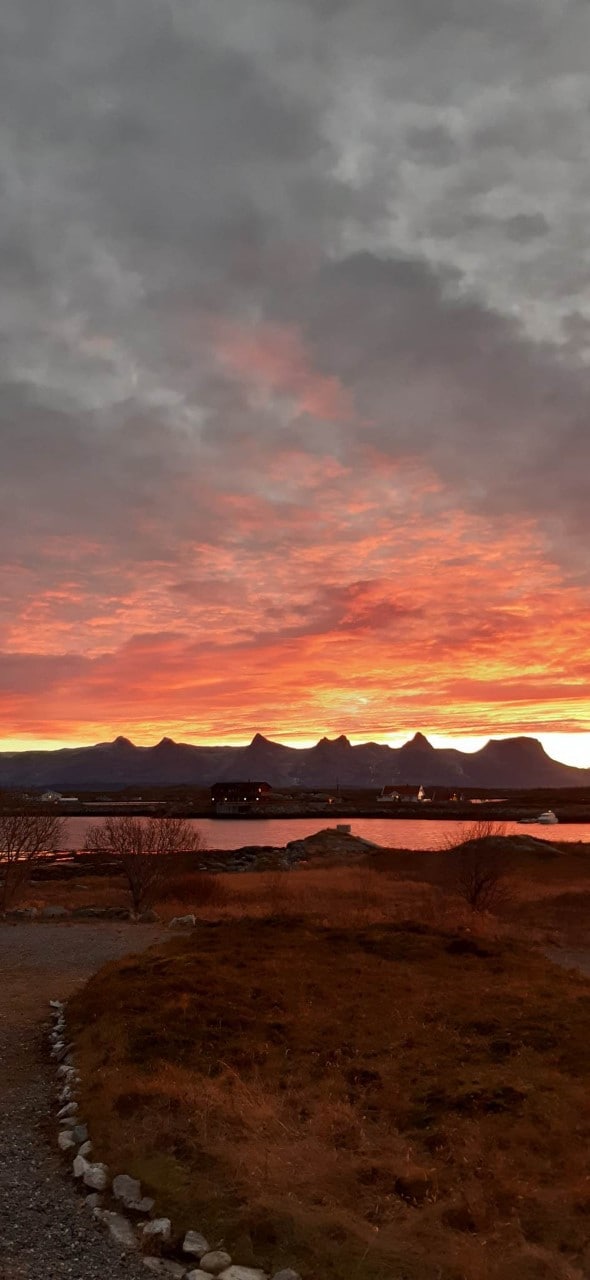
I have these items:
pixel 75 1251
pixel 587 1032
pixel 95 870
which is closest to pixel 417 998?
pixel 587 1032

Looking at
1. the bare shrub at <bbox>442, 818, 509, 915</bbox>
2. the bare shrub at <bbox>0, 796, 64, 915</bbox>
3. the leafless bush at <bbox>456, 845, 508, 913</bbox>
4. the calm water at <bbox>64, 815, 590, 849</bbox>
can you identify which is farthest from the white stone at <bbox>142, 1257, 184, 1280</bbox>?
the calm water at <bbox>64, 815, 590, 849</bbox>

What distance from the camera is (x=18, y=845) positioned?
44094 millimetres

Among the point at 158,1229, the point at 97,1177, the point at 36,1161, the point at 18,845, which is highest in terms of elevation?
the point at 18,845

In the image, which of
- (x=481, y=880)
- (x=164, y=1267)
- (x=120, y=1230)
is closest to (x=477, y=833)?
(x=481, y=880)

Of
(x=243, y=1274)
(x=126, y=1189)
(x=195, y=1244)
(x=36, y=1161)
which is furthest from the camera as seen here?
(x=36, y=1161)

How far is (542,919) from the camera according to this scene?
41.1 meters

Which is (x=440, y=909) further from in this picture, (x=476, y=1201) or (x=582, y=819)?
(x=582, y=819)

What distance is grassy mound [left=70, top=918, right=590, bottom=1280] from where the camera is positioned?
9.70 metres

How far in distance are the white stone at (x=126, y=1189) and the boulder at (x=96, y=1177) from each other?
0.17m

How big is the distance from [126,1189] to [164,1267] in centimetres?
185

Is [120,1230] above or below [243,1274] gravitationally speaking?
below

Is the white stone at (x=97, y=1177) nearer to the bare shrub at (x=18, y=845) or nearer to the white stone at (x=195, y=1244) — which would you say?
the white stone at (x=195, y=1244)

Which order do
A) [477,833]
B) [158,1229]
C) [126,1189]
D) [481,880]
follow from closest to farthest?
[158,1229] < [126,1189] < [481,880] < [477,833]

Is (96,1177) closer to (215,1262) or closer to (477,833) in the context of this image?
(215,1262)
